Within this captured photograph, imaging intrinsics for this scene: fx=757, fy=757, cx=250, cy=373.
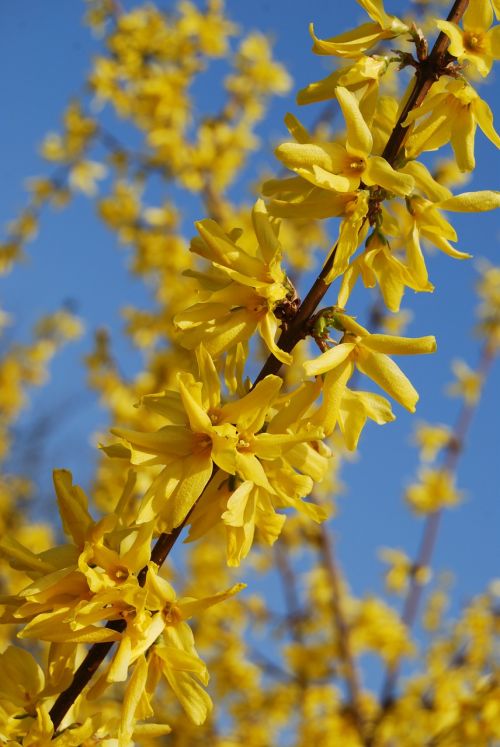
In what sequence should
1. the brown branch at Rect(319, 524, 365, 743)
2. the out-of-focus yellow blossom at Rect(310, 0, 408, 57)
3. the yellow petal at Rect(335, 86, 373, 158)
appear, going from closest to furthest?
1. the yellow petal at Rect(335, 86, 373, 158)
2. the out-of-focus yellow blossom at Rect(310, 0, 408, 57)
3. the brown branch at Rect(319, 524, 365, 743)

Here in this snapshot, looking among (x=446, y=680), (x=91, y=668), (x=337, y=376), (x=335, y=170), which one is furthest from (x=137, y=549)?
(x=446, y=680)

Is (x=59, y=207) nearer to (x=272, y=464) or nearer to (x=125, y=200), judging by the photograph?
(x=125, y=200)

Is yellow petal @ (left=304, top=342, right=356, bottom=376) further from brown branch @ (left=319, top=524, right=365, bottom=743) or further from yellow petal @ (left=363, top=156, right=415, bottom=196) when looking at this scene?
brown branch @ (left=319, top=524, right=365, bottom=743)

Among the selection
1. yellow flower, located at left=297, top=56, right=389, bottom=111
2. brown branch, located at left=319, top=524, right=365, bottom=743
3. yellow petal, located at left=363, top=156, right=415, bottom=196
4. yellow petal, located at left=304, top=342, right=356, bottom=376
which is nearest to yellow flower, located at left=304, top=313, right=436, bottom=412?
yellow petal, located at left=304, top=342, right=356, bottom=376

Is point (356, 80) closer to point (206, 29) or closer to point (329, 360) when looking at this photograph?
point (329, 360)

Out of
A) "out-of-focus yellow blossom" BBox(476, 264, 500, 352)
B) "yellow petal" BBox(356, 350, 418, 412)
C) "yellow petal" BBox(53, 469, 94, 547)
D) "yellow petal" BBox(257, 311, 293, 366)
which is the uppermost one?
"out-of-focus yellow blossom" BBox(476, 264, 500, 352)

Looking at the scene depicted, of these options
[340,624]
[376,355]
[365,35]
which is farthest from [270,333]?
[340,624]
